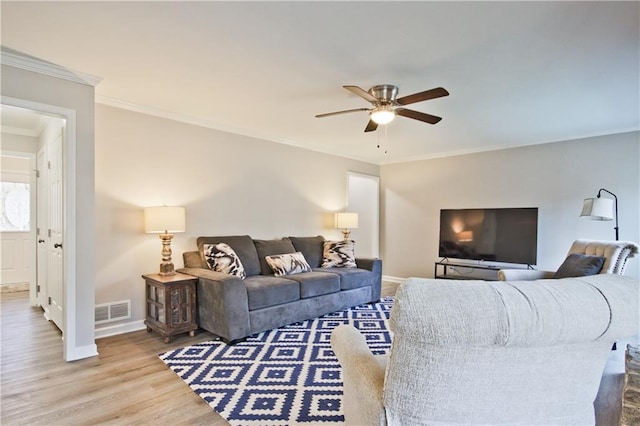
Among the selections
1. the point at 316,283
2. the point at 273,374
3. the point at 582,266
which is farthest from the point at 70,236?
the point at 582,266

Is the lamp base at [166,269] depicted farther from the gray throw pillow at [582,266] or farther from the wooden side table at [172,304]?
the gray throw pillow at [582,266]

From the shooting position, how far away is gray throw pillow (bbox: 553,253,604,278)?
8.75ft

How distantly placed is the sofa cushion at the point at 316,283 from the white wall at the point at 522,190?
247cm

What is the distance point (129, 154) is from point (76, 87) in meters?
0.84

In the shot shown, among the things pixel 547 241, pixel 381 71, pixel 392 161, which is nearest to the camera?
pixel 381 71

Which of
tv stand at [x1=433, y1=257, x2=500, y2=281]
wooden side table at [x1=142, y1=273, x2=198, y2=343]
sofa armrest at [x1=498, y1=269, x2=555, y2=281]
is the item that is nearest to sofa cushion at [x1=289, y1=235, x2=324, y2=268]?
wooden side table at [x1=142, y1=273, x2=198, y2=343]

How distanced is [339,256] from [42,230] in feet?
12.8

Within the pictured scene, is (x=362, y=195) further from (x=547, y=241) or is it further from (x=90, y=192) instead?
(x=90, y=192)

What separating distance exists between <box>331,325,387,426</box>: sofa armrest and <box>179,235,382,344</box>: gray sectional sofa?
186 centimetres

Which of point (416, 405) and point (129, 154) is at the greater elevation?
point (129, 154)

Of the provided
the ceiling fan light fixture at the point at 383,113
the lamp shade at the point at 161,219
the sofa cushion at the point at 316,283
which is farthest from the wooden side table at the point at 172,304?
the ceiling fan light fixture at the point at 383,113

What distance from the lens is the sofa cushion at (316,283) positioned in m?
3.83

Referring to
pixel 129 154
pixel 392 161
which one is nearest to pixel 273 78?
pixel 129 154

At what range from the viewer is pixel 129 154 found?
3.56 m
